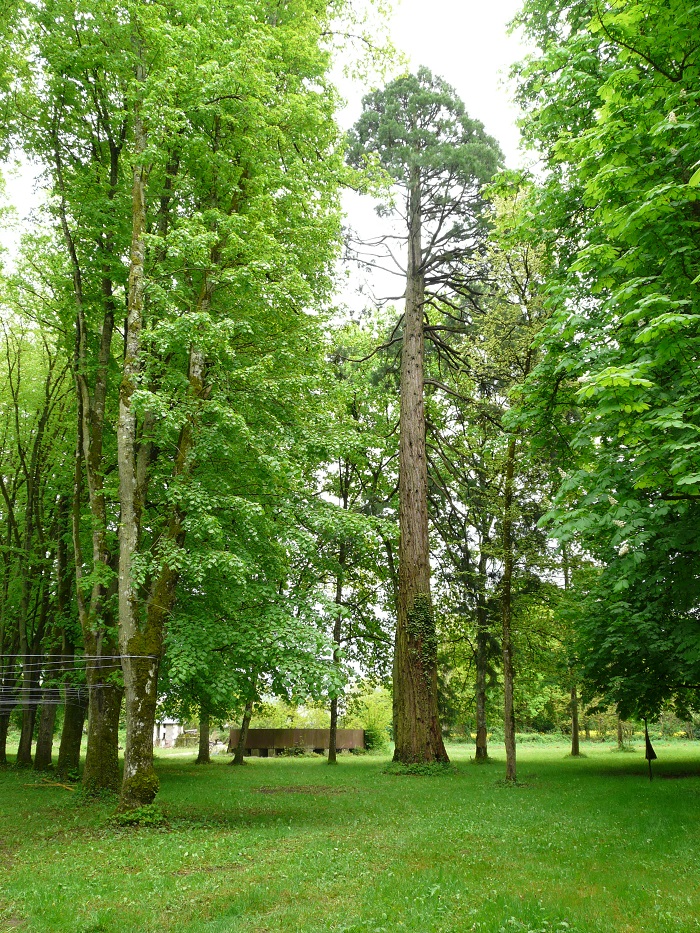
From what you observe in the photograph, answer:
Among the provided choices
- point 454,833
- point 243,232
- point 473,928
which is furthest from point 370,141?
point 473,928

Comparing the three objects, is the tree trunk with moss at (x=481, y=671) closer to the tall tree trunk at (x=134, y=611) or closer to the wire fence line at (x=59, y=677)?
the wire fence line at (x=59, y=677)

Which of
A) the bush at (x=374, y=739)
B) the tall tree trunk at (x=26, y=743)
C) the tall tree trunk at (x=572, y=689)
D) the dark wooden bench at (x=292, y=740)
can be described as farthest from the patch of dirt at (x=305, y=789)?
the bush at (x=374, y=739)

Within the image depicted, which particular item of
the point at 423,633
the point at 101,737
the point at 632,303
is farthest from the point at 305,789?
the point at 632,303

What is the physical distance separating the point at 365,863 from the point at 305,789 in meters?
8.62

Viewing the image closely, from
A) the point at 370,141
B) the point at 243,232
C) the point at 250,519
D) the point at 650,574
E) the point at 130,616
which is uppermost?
the point at 370,141

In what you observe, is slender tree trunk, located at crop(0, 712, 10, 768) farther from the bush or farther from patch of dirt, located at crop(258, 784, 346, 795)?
the bush

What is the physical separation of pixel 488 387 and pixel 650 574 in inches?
415

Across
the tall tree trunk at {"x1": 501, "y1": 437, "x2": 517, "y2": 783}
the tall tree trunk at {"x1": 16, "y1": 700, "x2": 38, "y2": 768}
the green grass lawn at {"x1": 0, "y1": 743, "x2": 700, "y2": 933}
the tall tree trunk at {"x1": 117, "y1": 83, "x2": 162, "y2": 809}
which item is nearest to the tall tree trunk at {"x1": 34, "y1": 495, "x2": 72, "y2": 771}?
the tall tree trunk at {"x1": 16, "y1": 700, "x2": 38, "y2": 768}

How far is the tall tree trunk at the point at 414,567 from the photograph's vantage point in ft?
51.5

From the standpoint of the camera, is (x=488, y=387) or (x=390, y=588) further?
(x=390, y=588)

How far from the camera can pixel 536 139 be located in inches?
437

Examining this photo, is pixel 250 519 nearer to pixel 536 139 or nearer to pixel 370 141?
pixel 536 139

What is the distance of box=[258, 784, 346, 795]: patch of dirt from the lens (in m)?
14.5

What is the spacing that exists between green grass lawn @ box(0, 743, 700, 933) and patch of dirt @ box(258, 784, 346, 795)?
5.31 feet
